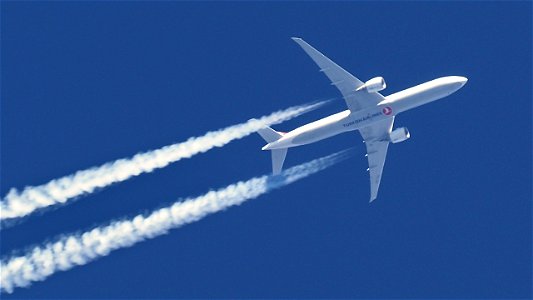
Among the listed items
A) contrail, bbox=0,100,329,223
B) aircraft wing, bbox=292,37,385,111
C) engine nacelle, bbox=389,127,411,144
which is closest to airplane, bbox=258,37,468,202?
aircraft wing, bbox=292,37,385,111

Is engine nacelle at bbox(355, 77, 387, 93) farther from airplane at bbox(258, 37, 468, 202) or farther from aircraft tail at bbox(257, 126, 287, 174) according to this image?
aircraft tail at bbox(257, 126, 287, 174)

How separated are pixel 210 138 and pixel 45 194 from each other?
13.9 m

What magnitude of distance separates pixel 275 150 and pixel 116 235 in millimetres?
14136

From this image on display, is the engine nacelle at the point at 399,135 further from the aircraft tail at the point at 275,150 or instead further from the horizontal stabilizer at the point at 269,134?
the horizontal stabilizer at the point at 269,134

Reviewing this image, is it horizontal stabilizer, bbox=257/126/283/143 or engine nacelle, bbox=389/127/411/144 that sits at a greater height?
horizontal stabilizer, bbox=257/126/283/143

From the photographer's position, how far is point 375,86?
266 feet

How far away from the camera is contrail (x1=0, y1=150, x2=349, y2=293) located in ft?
244

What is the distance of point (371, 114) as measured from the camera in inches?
3263

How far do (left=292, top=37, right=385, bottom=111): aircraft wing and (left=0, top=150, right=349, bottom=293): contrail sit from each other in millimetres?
5021

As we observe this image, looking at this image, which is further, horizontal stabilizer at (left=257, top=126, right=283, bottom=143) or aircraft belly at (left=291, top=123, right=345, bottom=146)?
horizontal stabilizer at (left=257, top=126, right=283, bottom=143)

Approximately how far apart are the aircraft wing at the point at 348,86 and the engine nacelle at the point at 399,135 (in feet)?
11.0

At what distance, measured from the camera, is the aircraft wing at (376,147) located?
282 ft

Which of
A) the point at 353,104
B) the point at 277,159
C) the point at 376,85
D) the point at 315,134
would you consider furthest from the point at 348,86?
the point at 277,159

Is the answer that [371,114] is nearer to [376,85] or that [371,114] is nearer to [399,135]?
[376,85]
